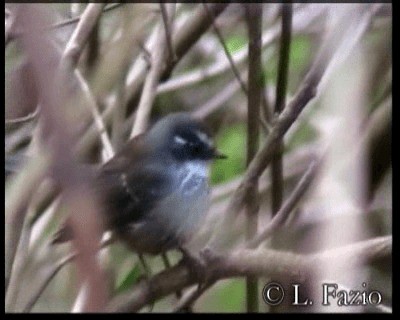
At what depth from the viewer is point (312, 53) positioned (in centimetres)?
85

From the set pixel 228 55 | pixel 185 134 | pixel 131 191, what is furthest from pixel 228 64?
pixel 131 191

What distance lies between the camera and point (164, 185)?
867 millimetres

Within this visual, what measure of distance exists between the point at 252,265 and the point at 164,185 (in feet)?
0.53

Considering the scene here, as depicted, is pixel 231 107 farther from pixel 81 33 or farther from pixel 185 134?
pixel 81 33

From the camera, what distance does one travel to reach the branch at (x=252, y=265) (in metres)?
0.82

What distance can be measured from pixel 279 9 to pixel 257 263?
34 cm

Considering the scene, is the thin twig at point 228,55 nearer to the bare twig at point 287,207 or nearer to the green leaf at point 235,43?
the green leaf at point 235,43

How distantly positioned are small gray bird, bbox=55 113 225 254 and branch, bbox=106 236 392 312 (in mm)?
43

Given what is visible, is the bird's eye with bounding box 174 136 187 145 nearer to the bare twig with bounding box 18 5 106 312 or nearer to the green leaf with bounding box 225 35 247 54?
the green leaf with bounding box 225 35 247 54

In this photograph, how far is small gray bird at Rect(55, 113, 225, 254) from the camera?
84cm

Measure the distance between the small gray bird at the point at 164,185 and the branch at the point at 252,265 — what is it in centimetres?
4

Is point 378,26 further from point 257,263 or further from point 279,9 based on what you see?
point 257,263

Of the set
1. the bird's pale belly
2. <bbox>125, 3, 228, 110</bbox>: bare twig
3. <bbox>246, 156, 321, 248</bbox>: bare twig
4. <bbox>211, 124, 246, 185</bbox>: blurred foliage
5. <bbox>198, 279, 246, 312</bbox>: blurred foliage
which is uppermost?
<bbox>125, 3, 228, 110</bbox>: bare twig

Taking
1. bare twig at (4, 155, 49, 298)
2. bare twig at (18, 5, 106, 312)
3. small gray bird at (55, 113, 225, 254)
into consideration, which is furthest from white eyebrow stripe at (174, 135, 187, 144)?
bare twig at (18, 5, 106, 312)
